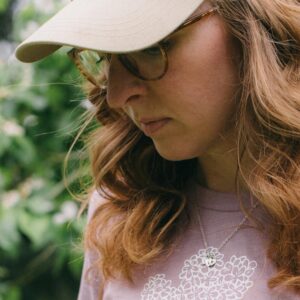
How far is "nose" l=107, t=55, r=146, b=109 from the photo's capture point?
6.06ft

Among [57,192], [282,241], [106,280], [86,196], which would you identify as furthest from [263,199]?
[57,192]

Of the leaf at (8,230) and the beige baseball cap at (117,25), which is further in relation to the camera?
the leaf at (8,230)

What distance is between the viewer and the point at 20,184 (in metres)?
3.48

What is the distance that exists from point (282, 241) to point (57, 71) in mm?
1684

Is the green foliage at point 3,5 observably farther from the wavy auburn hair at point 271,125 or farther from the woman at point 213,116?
the wavy auburn hair at point 271,125

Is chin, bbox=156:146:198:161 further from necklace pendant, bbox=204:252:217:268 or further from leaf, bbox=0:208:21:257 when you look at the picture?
leaf, bbox=0:208:21:257

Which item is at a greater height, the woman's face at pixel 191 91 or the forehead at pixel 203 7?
the forehead at pixel 203 7

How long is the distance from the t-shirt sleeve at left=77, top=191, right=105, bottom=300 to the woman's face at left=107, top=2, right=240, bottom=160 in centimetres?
41

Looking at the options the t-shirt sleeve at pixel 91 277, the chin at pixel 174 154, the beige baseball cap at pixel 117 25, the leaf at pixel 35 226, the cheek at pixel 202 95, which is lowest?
the leaf at pixel 35 226

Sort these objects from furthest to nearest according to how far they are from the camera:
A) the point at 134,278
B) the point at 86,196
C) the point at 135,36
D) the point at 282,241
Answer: the point at 86,196
the point at 134,278
the point at 282,241
the point at 135,36

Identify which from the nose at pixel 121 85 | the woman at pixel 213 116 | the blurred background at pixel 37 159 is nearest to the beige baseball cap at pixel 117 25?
the woman at pixel 213 116

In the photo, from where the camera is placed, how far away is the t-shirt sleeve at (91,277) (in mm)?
2223

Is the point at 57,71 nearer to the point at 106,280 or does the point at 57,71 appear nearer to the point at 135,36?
the point at 106,280

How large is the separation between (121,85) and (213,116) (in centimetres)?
19
